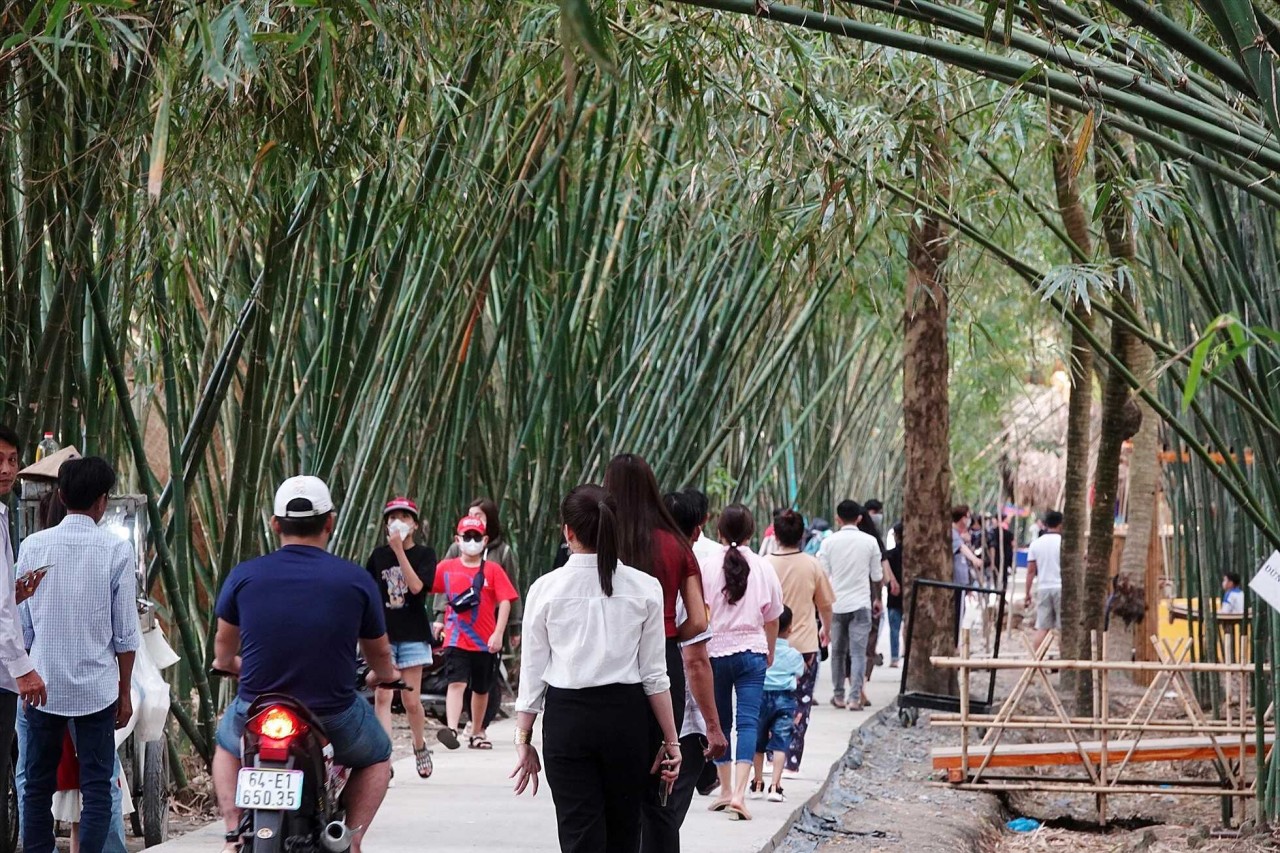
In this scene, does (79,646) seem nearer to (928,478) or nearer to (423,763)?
(423,763)

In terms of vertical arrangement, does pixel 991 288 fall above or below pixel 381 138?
above

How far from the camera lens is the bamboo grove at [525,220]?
380 centimetres

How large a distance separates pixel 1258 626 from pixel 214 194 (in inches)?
155

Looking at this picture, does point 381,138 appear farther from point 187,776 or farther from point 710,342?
point 710,342

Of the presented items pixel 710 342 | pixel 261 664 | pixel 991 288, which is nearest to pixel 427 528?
pixel 710 342

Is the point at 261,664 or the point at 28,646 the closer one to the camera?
the point at 261,664

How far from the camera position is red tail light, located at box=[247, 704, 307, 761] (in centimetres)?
342

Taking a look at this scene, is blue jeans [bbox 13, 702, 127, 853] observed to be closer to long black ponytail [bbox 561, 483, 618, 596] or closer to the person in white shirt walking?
the person in white shirt walking

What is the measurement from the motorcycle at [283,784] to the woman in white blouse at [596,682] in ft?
1.51

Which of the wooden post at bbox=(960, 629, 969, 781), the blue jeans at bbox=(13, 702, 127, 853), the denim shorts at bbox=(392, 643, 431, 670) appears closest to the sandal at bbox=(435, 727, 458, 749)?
the denim shorts at bbox=(392, 643, 431, 670)

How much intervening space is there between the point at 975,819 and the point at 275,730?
4087mm

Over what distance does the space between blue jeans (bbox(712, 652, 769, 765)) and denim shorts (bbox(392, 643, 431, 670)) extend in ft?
4.72

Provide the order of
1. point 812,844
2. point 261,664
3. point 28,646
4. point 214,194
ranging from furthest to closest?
point 812,844 → point 214,194 → point 28,646 → point 261,664

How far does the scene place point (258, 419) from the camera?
5359 mm
